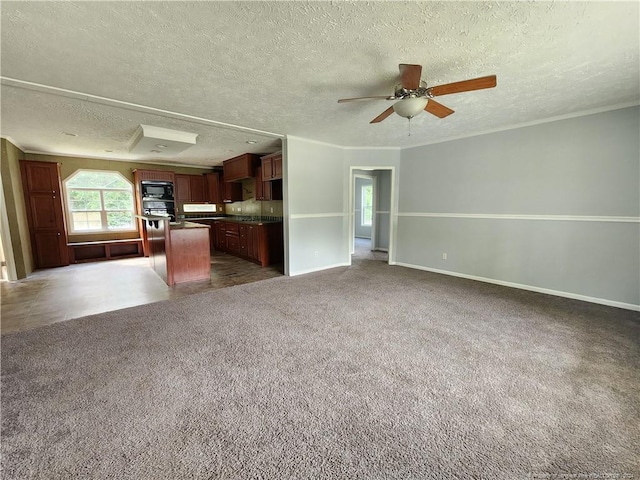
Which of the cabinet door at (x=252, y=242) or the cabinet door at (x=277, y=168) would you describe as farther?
the cabinet door at (x=252, y=242)

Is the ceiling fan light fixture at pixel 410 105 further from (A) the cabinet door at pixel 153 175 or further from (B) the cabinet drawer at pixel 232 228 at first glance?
(A) the cabinet door at pixel 153 175

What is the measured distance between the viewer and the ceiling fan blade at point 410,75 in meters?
1.95

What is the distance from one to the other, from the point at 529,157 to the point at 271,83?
3720 mm

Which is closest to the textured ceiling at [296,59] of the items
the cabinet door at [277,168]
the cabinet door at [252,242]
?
the cabinet door at [277,168]

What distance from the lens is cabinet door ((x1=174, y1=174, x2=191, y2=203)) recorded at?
22.6 ft

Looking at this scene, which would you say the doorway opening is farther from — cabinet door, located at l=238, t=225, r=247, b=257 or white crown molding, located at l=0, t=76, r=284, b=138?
white crown molding, located at l=0, t=76, r=284, b=138

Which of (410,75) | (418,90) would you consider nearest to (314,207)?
(418,90)

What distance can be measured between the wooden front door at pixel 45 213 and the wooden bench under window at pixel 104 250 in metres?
0.30

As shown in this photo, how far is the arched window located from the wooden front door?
515 millimetres

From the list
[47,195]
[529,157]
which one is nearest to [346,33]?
[529,157]

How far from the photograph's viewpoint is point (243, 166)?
600 cm

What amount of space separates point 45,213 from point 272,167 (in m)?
4.69

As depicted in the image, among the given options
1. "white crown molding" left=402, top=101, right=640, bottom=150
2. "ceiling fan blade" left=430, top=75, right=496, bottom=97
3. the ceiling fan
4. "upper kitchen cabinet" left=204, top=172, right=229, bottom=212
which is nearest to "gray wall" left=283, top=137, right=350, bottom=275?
"white crown molding" left=402, top=101, right=640, bottom=150

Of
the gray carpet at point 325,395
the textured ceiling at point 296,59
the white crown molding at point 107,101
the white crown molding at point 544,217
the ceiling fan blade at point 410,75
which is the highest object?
the textured ceiling at point 296,59
